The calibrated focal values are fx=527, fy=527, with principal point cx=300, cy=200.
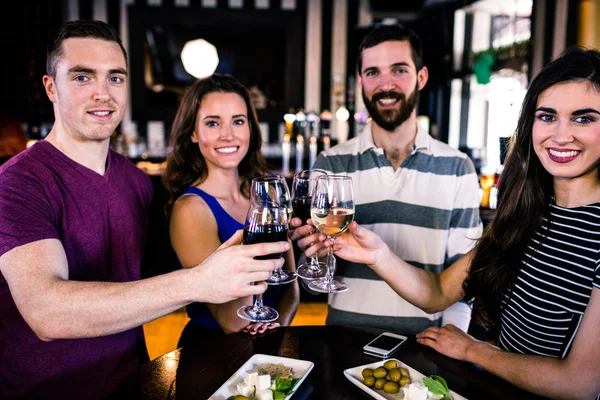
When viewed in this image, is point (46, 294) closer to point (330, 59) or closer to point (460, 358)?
point (460, 358)

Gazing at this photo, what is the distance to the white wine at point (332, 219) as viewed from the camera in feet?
4.85

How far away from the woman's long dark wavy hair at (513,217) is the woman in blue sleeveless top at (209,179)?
76 cm

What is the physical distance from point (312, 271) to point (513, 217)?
25.4 inches

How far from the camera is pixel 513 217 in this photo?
1.62 m

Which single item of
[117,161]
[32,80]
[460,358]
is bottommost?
[460,358]

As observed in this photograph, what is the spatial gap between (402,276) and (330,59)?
574 cm

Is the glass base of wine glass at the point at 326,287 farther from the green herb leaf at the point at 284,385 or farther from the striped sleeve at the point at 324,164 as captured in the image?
the striped sleeve at the point at 324,164

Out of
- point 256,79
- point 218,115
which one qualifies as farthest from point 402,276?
point 256,79

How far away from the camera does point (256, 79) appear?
6.88 meters

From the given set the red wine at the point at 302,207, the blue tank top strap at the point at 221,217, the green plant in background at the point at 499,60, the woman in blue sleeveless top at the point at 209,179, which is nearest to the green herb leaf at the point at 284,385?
the red wine at the point at 302,207

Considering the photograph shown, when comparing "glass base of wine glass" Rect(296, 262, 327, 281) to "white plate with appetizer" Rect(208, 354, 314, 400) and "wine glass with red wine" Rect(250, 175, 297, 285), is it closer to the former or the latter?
"wine glass with red wine" Rect(250, 175, 297, 285)

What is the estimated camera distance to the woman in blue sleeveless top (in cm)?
198

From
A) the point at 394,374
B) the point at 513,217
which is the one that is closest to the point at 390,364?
the point at 394,374

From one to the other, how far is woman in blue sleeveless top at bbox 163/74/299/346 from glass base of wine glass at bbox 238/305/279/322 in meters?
0.46
